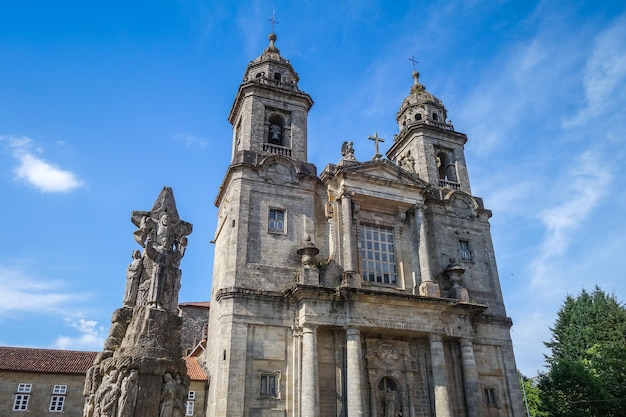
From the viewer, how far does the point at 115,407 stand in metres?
8.55

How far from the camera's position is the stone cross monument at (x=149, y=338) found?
342 inches

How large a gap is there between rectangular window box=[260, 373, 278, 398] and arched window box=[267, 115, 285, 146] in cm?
1115

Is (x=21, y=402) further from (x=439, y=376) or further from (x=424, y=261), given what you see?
(x=424, y=261)

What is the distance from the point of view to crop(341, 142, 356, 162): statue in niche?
75.9ft

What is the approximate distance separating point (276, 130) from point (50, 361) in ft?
52.3

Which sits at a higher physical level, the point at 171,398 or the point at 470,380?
the point at 470,380

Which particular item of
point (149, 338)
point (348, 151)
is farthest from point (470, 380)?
point (149, 338)

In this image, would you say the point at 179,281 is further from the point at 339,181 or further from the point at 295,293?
the point at 339,181

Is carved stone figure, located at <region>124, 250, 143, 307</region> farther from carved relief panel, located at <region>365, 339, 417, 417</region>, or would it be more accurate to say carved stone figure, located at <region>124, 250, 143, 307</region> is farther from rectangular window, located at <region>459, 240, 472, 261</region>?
rectangular window, located at <region>459, 240, 472, 261</region>

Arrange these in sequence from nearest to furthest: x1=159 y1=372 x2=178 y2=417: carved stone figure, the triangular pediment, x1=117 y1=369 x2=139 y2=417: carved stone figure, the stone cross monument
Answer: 1. x1=117 y1=369 x2=139 y2=417: carved stone figure
2. the stone cross monument
3. x1=159 y1=372 x2=178 y2=417: carved stone figure
4. the triangular pediment

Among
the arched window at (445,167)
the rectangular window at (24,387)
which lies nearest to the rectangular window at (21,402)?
the rectangular window at (24,387)

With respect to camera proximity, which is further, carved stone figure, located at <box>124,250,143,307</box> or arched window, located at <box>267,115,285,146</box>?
arched window, located at <box>267,115,285,146</box>

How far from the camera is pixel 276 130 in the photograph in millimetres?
24328

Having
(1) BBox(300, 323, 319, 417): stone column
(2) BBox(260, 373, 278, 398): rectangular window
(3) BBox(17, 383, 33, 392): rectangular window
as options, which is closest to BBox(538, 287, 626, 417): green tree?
(1) BBox(300, 323, 319, 417): stone column
